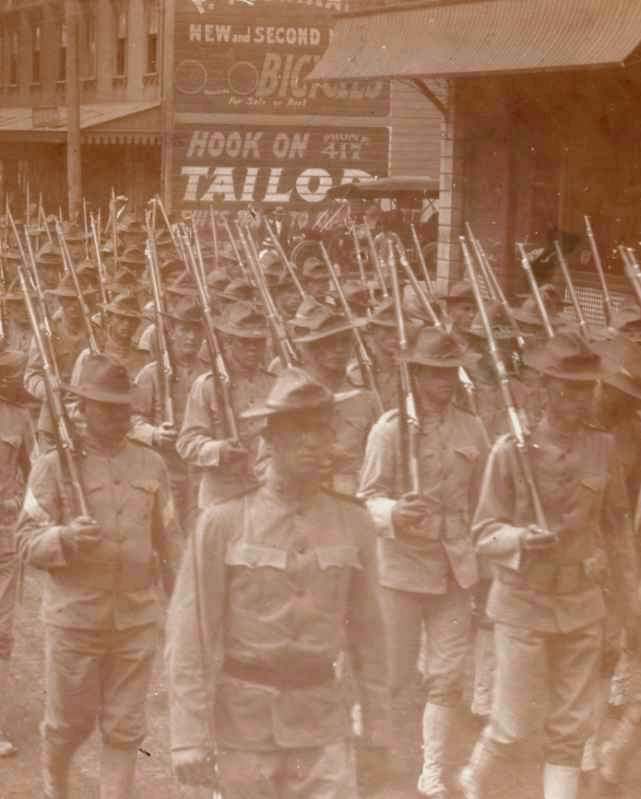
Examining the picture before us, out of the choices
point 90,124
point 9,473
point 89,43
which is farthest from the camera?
point 89,43

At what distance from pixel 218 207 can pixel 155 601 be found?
105 ft

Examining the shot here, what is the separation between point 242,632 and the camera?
17.5 feet

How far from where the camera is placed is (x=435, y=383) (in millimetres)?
7527

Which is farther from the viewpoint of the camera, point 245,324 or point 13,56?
point 13,56

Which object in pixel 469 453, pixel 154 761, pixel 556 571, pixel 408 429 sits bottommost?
pixel 154 761

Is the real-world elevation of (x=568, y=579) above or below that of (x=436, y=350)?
below

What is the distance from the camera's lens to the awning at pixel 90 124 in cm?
3775

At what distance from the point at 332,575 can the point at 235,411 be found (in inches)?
153

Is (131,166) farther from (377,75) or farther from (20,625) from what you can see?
(20,625)

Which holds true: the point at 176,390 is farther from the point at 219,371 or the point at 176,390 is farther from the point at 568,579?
the point at 568,579

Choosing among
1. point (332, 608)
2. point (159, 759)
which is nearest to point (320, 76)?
point (159, 759)

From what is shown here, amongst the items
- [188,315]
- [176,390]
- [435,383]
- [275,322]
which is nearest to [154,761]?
[435,383]

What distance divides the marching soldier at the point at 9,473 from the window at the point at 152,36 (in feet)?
105

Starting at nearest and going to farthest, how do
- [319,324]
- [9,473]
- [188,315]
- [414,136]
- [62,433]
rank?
1. [62,433]
2. [9,473]
3. [319,324]
4. [188,315]
5. [414,136]
